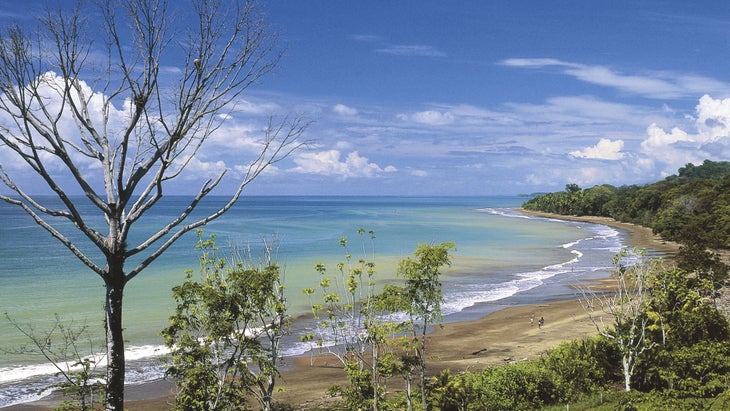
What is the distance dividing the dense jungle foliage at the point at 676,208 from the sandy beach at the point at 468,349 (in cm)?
1786

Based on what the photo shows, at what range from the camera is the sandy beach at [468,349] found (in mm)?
24000

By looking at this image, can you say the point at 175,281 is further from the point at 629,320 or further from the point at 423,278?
the point at 629,320

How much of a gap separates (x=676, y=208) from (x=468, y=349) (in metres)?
88.5

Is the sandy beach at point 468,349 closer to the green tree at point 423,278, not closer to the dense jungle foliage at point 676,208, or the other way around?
the green tree at point 423,278

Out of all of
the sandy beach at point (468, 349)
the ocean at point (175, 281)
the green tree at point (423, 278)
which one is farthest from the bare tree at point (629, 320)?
the ocean at point (175, 281)

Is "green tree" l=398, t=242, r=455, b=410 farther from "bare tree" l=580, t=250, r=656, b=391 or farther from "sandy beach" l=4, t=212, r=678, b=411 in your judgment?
"sandy beach" l=4, t=212, r=678, b=411

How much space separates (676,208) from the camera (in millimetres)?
101938

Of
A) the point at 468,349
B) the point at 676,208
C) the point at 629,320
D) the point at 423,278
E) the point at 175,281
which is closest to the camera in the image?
the point at 423,278

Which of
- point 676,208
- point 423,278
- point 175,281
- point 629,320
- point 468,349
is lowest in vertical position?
point 468,349

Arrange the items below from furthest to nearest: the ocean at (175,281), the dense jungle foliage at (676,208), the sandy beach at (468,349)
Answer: the dense jungle foliage at (676,208) < the ocean at (175,281) < the sandy beach at (468,349)

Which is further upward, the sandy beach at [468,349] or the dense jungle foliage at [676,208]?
the dense jungle foliage at [676,208]

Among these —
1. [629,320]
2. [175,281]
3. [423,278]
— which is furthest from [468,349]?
[175,281]

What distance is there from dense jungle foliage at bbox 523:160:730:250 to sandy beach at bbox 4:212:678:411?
1786 cm

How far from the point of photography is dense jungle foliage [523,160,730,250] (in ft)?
218
